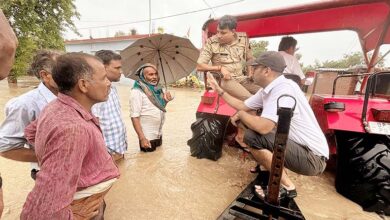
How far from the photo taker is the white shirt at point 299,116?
6.92 feet

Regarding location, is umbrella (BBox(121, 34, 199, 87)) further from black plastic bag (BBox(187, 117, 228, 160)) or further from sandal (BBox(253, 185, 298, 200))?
sandal (BBox(253, 185, 298, 200))

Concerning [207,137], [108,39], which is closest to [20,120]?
[207,137]

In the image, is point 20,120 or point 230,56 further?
point 230,56

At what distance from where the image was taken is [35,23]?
507 inches

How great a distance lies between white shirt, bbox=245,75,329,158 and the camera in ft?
6.92

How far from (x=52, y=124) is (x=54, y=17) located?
1585 cm

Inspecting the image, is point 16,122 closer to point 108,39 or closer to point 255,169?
point 255,169

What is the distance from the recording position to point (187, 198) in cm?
245

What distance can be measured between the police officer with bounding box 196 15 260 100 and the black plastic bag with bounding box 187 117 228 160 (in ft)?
1.55

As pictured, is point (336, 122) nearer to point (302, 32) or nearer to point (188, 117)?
point (302, 32)

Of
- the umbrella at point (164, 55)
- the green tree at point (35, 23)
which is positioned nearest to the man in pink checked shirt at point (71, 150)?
the umbrella at point (164, 55)

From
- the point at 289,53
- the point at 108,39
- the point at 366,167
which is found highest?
the point at 108,39

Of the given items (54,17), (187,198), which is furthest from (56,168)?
(54,17)

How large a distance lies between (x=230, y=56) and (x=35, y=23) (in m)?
13.9
